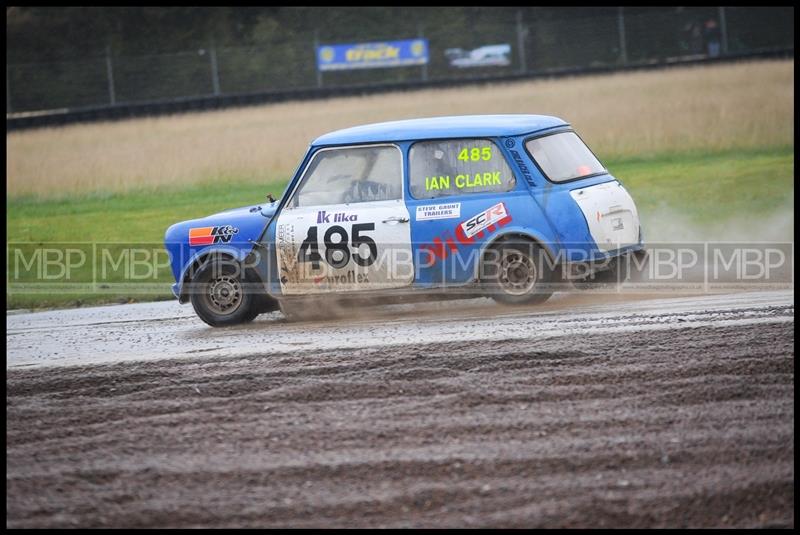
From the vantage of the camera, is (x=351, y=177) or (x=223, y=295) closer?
(x=351, y=177)

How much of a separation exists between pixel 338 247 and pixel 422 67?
99.1 feet

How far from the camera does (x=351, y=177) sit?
10.2 m

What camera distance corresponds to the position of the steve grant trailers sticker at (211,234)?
10398 millimetres

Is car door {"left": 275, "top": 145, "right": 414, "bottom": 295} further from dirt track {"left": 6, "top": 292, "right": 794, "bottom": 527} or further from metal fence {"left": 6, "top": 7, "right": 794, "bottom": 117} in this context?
metal fence {"left": 6, "top": 7, "right": 794, "bottom": 117}

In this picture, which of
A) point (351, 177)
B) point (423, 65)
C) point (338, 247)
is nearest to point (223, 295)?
point (338, 247)

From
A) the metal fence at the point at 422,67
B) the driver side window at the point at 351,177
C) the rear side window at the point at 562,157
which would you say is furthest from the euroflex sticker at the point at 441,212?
the metal fence at the point at 422,67

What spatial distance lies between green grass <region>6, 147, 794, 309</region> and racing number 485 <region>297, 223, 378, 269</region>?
385 centimetres

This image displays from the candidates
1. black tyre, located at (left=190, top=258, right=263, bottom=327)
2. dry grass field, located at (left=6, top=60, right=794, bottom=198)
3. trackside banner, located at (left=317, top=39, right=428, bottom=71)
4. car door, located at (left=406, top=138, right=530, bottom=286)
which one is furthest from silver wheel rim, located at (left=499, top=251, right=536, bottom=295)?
trackside banner, located at (left=317, top=39, right=428, bottom=71)

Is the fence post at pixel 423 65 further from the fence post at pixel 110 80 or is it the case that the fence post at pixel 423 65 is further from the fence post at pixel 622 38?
the fence post at pixel 110 80

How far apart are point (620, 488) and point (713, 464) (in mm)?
548

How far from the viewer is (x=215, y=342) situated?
9625mm

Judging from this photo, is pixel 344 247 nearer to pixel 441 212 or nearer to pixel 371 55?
pixel 441 212

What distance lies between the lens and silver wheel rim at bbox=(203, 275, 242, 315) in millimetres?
10545

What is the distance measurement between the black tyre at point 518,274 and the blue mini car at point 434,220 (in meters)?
0.01
